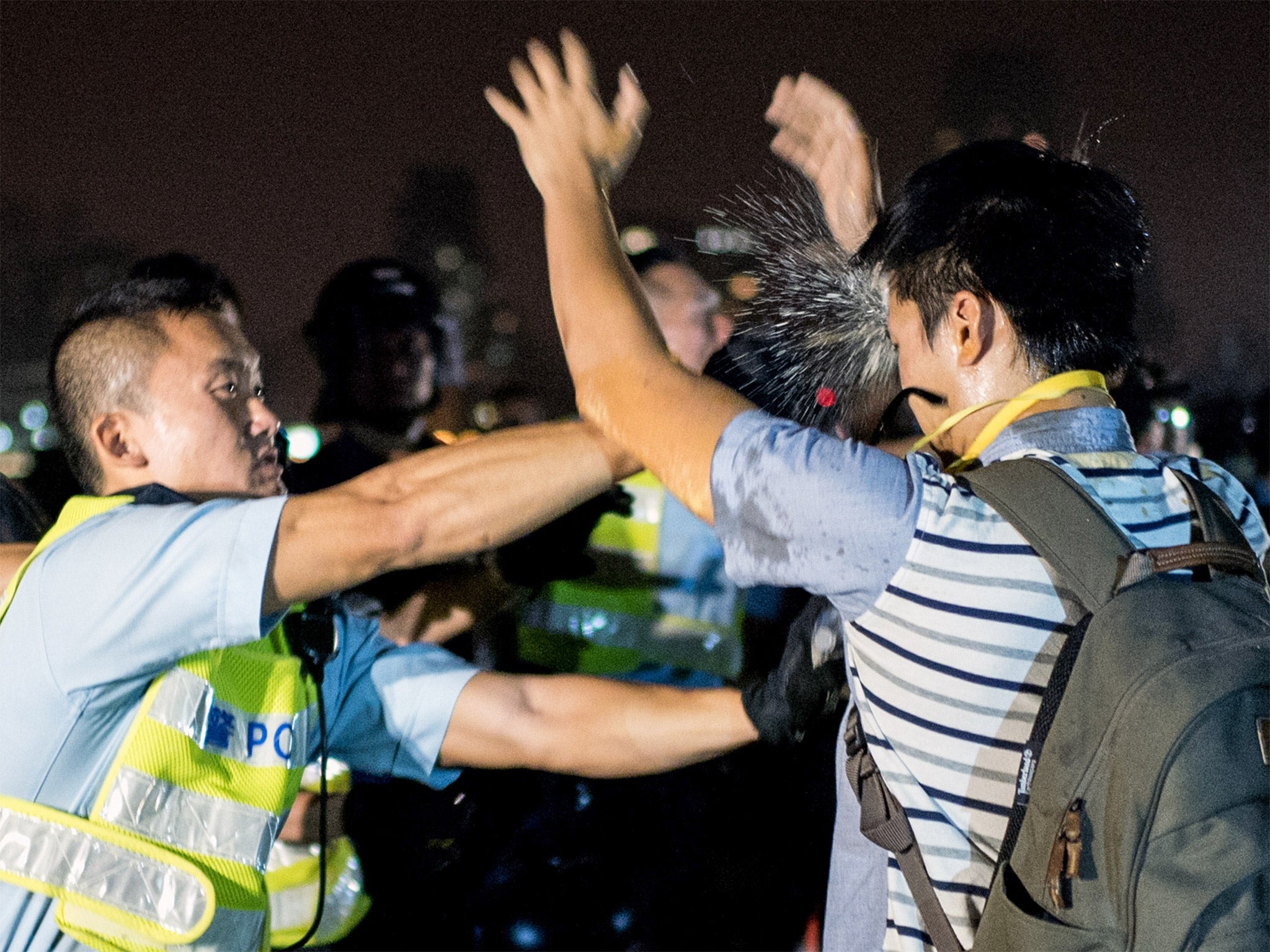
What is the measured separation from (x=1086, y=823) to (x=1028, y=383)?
1.43 feet

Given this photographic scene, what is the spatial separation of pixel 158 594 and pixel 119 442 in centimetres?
46

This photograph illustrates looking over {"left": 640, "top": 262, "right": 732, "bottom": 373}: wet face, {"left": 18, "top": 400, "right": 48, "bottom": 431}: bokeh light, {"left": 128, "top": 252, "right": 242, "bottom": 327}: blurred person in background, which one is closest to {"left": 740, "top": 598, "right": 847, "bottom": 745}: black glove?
{"left": 640, "top": 262, "right": 732, "bottom": 373}: wet face

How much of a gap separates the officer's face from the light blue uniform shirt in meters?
0.28

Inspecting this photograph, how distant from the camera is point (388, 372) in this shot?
9.23ft

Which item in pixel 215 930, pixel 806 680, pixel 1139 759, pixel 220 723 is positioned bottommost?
pixel 215 930

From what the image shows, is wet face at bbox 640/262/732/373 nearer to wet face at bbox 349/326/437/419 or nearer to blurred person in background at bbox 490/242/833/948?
blurred person in background at bbox 490/242/833/948

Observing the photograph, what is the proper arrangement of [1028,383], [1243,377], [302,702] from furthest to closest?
[1243,377], [302,702], [1028,383]

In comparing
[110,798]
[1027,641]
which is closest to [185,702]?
[110,798]

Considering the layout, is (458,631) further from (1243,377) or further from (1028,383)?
(1243,377)

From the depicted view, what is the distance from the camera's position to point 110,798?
1178 millimetres

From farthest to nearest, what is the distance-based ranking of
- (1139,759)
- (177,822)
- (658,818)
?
(658,818), (177,822), (1139,759)

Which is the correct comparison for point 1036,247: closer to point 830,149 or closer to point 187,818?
point 830,149

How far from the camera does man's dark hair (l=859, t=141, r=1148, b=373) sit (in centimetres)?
98

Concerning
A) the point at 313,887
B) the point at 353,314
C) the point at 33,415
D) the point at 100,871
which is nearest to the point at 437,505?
the point at 100,871
